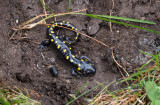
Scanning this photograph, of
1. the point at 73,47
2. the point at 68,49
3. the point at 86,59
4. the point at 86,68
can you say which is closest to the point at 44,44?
the point at 68,49

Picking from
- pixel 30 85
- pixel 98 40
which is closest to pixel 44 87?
pixel 30 85

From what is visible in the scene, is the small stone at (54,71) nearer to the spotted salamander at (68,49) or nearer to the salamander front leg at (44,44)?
the spotted salamander at (68,49)

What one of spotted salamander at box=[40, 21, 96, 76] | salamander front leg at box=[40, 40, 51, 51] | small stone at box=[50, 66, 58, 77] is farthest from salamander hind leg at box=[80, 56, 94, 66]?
salamander front leg at box=[40, 40, 51, 51]

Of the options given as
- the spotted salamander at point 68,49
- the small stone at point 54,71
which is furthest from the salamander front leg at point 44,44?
the small stone at point 54,71

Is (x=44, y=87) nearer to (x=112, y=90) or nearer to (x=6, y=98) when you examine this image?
(x=6, y=98)

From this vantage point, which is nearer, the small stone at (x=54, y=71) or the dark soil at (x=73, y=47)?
the dark soil at (x=73, y=47)

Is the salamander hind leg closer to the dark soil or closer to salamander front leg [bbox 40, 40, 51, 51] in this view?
the dark soil
